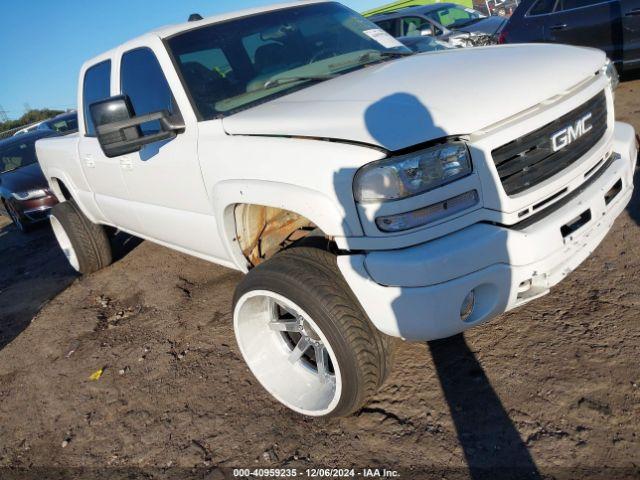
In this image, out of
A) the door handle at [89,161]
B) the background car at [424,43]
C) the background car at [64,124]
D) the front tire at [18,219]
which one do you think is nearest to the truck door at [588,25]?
the background car at [424,43]

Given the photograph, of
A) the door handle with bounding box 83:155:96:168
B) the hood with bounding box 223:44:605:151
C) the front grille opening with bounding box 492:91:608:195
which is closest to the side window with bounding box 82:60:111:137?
the door handle with bounding box 83:155:96:168

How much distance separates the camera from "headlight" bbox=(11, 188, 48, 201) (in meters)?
7.80

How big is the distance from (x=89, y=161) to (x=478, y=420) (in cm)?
358

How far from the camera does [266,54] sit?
121 inches

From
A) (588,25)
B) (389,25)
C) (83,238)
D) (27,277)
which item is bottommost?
(27,277)

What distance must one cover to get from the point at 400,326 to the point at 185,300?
270 cm

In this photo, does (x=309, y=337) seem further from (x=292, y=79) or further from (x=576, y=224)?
(x=292, y=79)

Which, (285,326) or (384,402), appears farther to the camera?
(285,326)

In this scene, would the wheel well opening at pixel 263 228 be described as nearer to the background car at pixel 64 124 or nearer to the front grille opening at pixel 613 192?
the front grille opening at pixel 613 192

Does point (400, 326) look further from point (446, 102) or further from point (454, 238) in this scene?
point (446, 102)

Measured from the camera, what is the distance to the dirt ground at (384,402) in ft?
6.89

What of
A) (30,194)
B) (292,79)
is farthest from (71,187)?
(30,194)

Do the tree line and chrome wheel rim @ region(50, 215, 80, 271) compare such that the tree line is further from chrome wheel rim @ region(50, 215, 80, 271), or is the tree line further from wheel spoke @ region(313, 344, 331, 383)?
wheel spoke @ region(313, 344, 331, 383)

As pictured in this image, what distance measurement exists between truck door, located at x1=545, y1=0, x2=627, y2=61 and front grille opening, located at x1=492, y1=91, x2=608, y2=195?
495 cm
